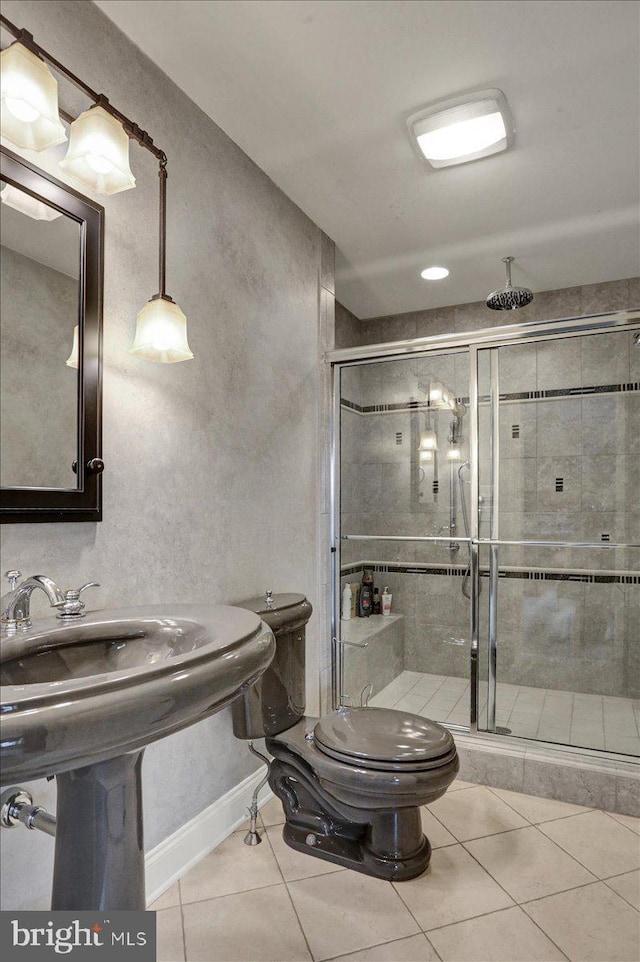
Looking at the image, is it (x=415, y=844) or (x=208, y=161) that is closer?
(x=415, y=844)

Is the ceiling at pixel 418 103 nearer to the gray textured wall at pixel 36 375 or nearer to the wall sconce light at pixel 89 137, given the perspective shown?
the wall sconce light at pixel 89 137

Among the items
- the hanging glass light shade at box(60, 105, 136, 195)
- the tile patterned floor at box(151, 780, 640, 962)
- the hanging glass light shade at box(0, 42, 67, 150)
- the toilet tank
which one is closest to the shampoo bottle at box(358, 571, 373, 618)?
the toilet tank

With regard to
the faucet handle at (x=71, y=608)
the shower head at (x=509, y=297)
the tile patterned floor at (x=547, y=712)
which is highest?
the shower head at (x=509, y=297)

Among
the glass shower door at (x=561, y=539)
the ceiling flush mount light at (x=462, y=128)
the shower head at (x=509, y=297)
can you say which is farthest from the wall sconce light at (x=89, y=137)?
the shower head at (x=509, y=297)

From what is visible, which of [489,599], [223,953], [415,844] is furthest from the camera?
[489,599]

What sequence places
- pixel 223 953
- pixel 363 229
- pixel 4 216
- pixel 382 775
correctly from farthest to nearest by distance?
1. pixel 363 229
2. pixel 382 775
3. pixel 223 953
4. pixel 4 216

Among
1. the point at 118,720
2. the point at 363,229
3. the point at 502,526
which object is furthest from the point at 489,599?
the point at 118,720

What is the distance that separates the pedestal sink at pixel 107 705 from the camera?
669 mm

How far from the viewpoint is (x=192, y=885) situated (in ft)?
5.26

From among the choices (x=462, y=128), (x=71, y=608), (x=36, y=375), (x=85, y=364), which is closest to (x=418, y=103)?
(x=462, y=128)

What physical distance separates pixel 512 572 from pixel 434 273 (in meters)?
1.65

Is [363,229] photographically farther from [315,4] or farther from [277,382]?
[315,4]

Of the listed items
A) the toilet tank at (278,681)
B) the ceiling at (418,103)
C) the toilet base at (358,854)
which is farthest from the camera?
the toilet tank at (278,681)

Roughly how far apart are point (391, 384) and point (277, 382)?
0.62 meters
